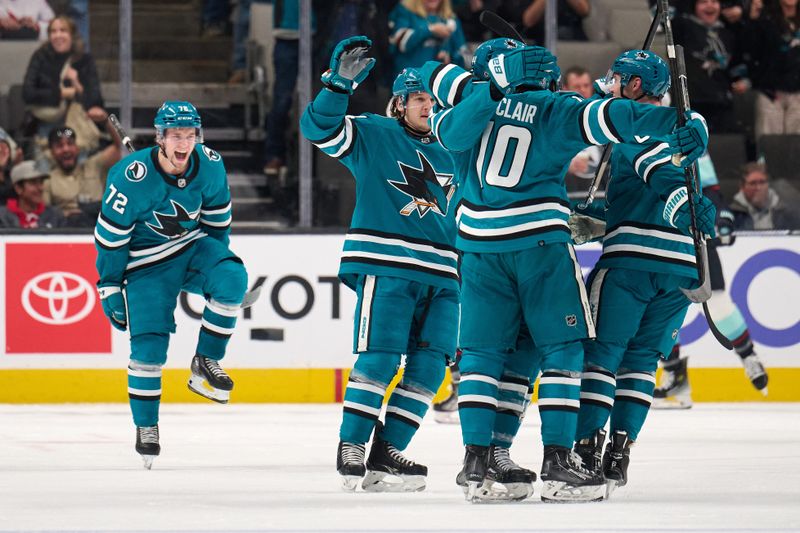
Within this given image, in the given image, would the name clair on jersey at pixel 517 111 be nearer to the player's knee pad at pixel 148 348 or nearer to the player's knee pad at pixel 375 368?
the player's knee pad at pixel 375 368

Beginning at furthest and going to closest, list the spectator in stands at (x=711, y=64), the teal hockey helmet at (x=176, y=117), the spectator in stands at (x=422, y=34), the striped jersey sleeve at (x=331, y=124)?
1. the spectator in stands at (x=711, y=64)
2. the spectator in stands at (x=422, y=34)
3. the teal hockey helmet at (x=176, y=117)
4. the striped jersey sleeve at (x=331, y=124)

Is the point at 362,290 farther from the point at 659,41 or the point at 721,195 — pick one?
the point at 659,41

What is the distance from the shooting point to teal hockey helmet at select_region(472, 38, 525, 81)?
184 inches

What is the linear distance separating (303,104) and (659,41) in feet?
6.69

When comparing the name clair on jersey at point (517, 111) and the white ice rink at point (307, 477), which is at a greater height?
the name clair on jersey at point (517, 111)

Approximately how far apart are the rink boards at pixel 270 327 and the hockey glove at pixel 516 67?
360 centimetres

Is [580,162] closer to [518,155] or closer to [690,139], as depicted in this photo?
[518,155]

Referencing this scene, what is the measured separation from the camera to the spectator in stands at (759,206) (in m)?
8.22

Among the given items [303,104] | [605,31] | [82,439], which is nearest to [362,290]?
[82,439]

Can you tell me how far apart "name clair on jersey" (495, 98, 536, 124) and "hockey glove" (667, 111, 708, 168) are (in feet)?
1.43

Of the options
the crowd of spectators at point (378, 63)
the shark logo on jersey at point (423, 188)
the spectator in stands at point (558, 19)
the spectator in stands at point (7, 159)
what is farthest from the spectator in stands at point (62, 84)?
Answer: the shark logo on jersey at point (423, 188)

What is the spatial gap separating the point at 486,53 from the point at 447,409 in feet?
9.85


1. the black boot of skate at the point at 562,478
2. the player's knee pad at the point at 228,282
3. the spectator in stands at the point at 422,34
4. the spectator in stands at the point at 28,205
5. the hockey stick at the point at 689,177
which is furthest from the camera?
the spectator in stands at the point at 422,34

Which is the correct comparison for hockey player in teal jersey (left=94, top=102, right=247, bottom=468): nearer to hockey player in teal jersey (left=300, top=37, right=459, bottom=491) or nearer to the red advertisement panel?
hockey player in teal jersey (left=300, top=37, right=459, bottom=491)
